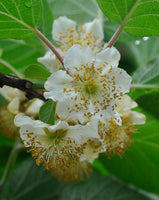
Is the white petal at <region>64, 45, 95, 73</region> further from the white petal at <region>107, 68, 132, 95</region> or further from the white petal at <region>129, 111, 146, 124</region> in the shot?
the white petal at <region>129, 111, 146, 124</region>

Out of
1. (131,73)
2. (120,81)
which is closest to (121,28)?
(120,81)

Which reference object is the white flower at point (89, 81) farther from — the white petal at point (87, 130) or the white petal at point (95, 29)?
the white petal at point (95, 29)

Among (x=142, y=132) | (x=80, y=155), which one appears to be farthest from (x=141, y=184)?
(x=80, y=155)

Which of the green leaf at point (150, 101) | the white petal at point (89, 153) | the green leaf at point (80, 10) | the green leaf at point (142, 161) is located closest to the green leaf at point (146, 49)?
the green leaf at point (80, 10)

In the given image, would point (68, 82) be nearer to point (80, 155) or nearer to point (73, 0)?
point (80, 155)

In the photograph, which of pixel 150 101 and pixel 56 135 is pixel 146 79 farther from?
pixel 56 135
